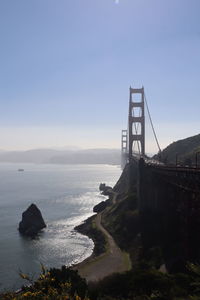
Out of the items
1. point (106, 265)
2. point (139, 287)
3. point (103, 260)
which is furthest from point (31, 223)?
point (139, 287)

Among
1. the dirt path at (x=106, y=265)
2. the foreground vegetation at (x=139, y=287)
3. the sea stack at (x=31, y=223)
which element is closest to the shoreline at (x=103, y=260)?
the dirt path at (x=106, y=265)

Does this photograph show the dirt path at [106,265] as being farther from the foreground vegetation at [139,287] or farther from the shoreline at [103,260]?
the foreground vegetation at [139,287]

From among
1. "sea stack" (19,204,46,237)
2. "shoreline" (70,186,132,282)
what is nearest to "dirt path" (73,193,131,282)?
"shoreline" (70,186,132,282)

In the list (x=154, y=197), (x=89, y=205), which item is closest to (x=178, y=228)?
(x=154, y=197)

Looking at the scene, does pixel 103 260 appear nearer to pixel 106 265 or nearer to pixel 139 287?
pixel 106 265

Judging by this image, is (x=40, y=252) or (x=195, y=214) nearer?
(x=195, y=214)

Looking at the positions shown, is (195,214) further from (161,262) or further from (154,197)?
(154,197)
